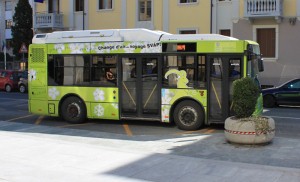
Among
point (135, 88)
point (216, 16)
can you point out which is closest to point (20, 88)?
point (216, 16)

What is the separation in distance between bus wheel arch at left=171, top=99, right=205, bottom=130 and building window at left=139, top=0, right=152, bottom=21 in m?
20.1

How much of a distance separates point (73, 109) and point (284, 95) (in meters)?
9.87

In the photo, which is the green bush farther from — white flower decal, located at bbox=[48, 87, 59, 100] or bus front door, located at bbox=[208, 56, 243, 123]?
white flower decal, located at bbox=[48, 87, 59, 100]

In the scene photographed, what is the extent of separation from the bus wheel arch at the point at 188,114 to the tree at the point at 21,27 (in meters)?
44.5

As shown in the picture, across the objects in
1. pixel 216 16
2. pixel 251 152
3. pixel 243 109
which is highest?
pixel 216 16

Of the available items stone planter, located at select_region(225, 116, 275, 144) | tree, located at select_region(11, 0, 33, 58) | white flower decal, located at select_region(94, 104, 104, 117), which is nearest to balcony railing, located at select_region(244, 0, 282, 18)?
white flower decal, located at select_region(94, 104, 104, 117)

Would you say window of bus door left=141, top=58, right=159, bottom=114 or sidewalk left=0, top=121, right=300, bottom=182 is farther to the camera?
window of bus door left=141, top=58, right=159, bottom=114

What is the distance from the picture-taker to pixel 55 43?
14555mm

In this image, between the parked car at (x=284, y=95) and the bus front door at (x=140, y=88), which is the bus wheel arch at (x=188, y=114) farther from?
the parked car at (x=284, y=95)

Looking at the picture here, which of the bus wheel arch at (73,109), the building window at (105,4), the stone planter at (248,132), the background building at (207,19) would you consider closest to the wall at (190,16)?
the background building at (207,19)

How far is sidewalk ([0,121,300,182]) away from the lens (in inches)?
285

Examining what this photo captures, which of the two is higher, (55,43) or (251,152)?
(55,43)

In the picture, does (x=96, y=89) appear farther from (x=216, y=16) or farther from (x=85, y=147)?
(x=216, y=16)

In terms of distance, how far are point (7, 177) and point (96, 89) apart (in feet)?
23.0
